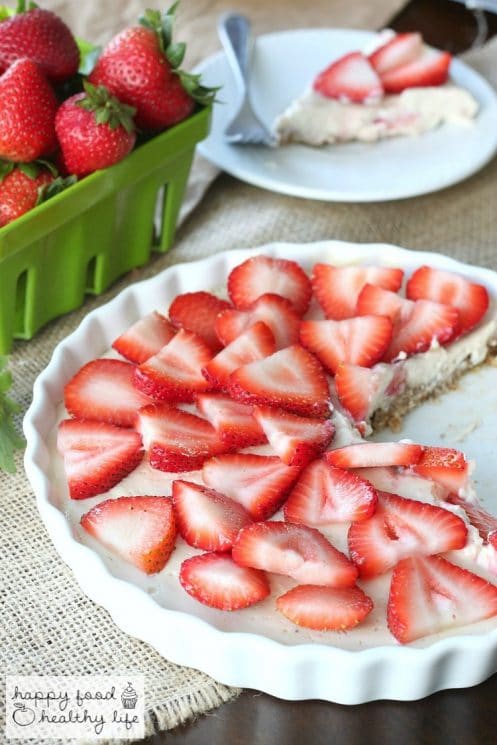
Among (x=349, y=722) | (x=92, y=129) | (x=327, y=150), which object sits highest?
(x=92, y=129)

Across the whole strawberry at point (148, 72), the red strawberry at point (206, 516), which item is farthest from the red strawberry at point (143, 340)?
the whole strawberry at point (148, 72)

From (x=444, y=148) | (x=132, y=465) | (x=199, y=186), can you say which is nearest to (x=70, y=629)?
(x=132, y=465)

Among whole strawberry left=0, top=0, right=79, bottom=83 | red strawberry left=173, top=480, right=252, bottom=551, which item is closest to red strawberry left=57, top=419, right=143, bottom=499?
red strawberry left=173, top=480, right=252, bottom=551

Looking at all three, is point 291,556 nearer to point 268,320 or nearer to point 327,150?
point 268,320

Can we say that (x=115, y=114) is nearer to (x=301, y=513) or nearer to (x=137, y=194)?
(x=137, y=194)

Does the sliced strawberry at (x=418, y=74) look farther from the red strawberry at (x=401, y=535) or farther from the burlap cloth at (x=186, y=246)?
the red strawberry at (x=401, y=535)

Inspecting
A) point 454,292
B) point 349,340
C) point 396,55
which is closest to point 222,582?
point 349,340

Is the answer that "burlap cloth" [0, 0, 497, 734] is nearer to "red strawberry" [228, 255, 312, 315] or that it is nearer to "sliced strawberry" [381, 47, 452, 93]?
"sliced strawberry" [381, 47, 452, 93]
